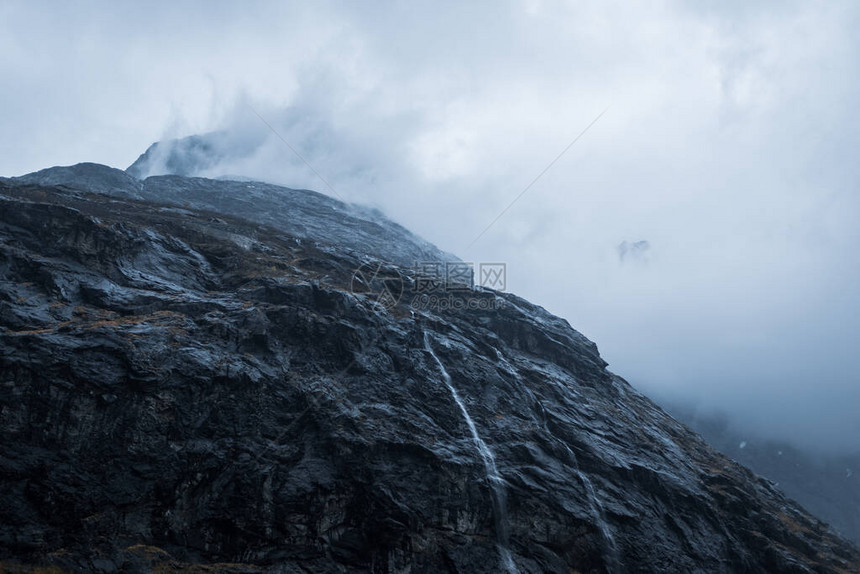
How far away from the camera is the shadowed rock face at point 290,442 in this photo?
21.4 meters

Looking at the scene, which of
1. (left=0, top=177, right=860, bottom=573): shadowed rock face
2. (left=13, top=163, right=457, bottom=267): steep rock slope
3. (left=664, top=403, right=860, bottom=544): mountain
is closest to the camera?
(left=0, top=177, right=860, bottom=573): shadowed rock face

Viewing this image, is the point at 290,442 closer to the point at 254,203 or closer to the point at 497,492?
the point at 497,492

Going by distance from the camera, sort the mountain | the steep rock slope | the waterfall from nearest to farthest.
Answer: the waterfall
the steep rock slope
the mountain

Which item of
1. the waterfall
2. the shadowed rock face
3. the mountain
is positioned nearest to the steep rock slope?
the shadowed rock face

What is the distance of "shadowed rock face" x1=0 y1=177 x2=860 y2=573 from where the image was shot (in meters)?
21.4

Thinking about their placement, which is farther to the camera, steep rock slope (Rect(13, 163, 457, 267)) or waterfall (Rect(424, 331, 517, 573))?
steep rock slope (Rect(13, 163, 457, 267))

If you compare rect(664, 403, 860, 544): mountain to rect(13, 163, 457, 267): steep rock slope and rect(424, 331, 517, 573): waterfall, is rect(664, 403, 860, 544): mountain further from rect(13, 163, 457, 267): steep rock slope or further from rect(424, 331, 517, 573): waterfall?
rect(424, 331, 517, 573): waterfall

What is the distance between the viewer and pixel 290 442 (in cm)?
2628

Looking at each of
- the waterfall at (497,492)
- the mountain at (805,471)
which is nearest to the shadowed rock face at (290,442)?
the waterfall at (497,492)

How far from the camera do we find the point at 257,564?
70.3 ft

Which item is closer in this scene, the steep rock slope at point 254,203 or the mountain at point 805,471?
the steep rock slope at point 254,203

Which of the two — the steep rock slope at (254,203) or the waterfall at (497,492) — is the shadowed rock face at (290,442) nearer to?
the waterfall at (497,492)

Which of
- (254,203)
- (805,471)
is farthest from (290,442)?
(805,471)

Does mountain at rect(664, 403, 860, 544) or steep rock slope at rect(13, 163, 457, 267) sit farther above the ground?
steep rock slope at rect(13, 163, 457, 267)
